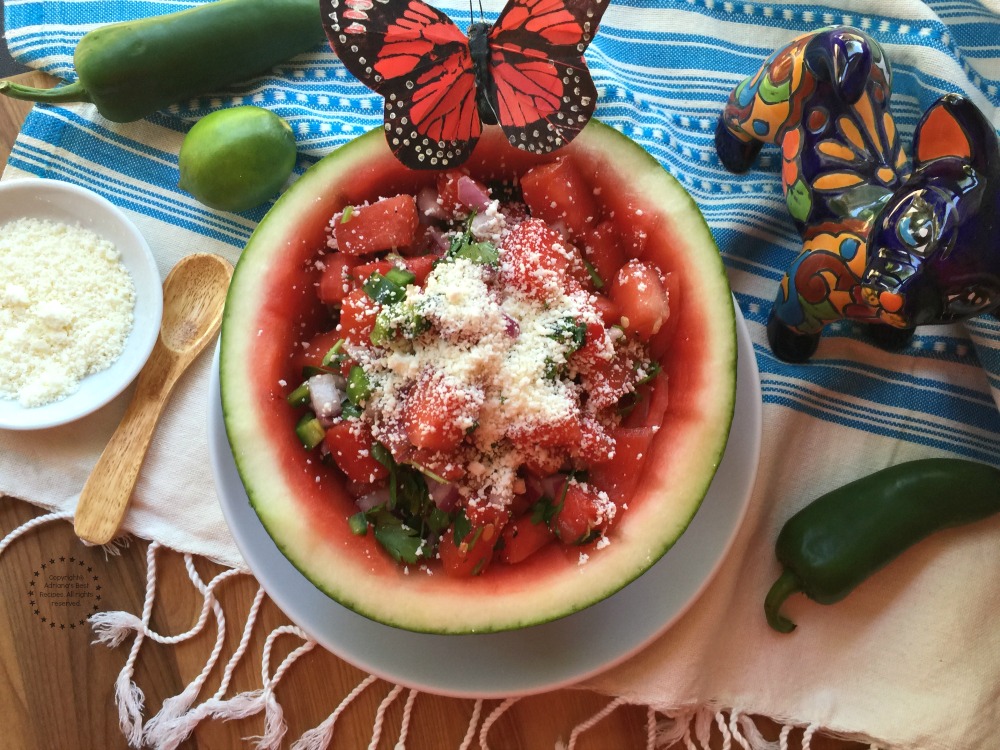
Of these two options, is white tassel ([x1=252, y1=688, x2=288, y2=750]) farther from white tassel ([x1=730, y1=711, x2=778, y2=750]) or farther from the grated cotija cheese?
white tassel ([x1=730, y1=711, x2=778, y2=750])

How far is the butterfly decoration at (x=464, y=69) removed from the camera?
1152 millimetres

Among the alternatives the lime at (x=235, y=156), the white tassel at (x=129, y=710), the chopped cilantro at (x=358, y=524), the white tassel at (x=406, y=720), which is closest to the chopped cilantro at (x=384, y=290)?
the chopped cilantro at (x=358, y=524)

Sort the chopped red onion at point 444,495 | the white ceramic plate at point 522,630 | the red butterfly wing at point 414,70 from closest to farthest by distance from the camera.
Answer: the red butterfly wing at point 414,70, the chopped red onion at point 444,495, the white ceramic plate at point 522,630

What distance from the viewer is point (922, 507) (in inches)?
60.5

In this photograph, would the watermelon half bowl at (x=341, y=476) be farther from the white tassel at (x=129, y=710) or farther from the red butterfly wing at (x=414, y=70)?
the white tassel at (x=129, y=710)

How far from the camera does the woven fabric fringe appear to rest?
161 centimetres

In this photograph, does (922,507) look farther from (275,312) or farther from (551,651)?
(275,312)

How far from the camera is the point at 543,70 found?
1.20 m

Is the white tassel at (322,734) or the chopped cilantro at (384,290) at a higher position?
the chopped cilantro at (384,290)

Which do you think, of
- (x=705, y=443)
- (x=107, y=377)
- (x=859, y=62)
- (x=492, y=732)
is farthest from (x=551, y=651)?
(x=859, y=62)

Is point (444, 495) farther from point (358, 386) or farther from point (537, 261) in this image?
point (537, 261)

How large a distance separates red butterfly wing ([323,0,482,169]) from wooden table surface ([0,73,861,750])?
959 mm

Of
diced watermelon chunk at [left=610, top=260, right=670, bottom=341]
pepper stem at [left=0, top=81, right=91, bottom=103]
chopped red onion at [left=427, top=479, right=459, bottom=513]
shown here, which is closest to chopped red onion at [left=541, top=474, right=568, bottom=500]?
chopped red onion at [left=427, top=479, right=459, bottom=513]

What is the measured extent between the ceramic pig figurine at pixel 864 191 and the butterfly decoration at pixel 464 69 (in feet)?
1.60
